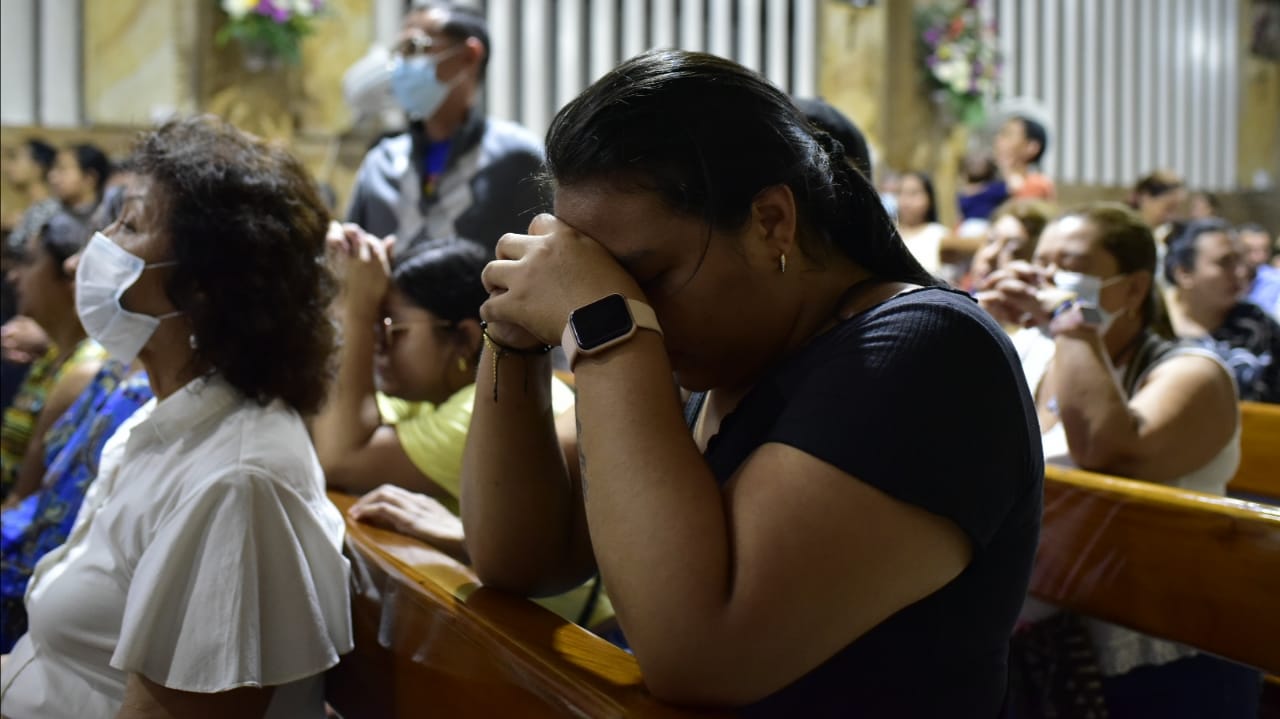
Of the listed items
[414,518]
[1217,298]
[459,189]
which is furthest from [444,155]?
[1217,298]

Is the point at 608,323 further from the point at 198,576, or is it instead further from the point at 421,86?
the point at 421,86

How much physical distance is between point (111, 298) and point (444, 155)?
1.92m

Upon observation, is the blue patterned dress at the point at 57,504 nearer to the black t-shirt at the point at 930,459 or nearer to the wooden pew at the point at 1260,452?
the black t-shirt at the point at 930,459

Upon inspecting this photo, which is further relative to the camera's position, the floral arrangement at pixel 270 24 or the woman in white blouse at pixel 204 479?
the floral arrangement at pixel 270 24

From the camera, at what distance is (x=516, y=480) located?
1.40m

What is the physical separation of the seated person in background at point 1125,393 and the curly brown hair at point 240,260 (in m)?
1.42

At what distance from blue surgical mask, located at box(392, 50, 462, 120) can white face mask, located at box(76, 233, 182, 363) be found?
1855 mm

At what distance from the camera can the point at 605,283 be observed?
3.68ft

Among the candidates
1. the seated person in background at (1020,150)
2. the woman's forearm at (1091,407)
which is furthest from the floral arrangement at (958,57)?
the woman's forearm at (1091,407)

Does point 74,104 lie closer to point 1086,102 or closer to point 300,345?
point 300,345

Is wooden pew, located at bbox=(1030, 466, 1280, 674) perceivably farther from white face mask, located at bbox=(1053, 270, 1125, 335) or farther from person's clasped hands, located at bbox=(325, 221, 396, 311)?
person's clasped hands, located at bbox=(325, 221, 396, 311)

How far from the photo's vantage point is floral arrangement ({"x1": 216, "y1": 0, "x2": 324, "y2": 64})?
614 centimetres

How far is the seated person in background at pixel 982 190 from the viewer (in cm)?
630

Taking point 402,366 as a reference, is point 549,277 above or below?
above
